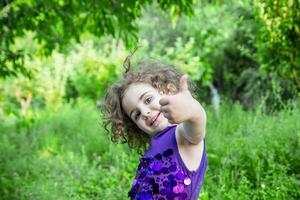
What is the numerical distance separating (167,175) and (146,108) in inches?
10.4

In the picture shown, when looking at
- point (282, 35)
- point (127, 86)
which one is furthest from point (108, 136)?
point (127, 86)

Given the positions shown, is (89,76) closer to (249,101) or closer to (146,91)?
(249,101)

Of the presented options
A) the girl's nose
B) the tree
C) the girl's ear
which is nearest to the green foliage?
the tree

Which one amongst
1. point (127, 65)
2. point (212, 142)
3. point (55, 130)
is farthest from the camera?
point (55, 130)

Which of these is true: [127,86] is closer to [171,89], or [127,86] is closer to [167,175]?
[171,89]

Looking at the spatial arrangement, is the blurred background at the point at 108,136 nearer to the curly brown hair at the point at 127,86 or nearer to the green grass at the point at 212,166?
the green grass at the point at 212,166

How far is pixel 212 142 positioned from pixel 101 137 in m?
1.51

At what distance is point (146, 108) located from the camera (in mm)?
1937

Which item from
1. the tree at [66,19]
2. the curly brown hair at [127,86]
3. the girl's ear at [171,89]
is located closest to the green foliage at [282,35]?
the tree at [66,19]

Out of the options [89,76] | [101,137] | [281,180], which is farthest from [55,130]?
[281,180]

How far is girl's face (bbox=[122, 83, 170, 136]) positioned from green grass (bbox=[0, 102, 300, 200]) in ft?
5.03

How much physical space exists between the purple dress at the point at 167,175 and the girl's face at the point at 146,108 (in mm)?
55

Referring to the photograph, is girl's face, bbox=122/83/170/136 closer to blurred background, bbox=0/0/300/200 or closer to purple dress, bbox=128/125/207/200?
purple dress, bbox=128/125/207/200

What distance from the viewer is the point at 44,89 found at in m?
10.8
